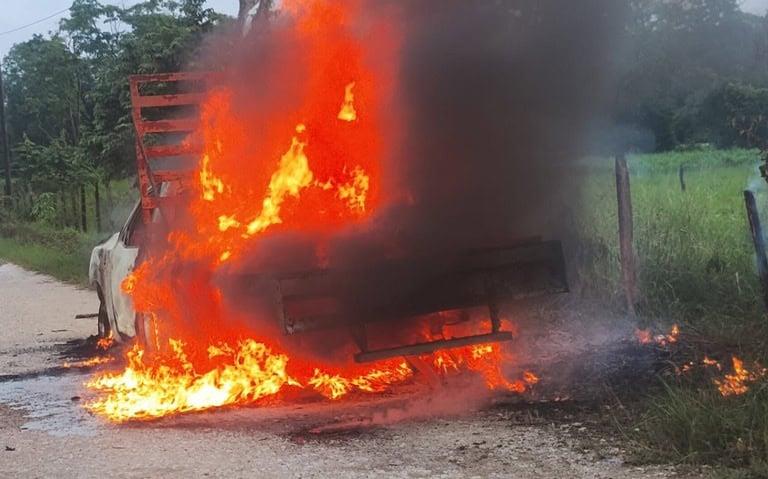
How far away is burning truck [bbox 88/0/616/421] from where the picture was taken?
537 cm

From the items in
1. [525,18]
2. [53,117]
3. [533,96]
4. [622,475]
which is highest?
[53,117]

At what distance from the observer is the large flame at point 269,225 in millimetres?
5785

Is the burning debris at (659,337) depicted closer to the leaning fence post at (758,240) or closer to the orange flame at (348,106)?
the leaning fence post at (758,240)

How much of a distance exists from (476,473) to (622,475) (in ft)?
2.37

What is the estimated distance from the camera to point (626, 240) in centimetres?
708

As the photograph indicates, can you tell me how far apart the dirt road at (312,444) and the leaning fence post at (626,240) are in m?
2.30

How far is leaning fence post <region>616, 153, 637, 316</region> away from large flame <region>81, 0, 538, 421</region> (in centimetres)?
150

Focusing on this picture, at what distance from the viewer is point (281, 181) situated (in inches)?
238

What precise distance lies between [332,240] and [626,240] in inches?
117

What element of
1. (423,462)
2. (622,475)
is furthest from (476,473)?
(622,475)

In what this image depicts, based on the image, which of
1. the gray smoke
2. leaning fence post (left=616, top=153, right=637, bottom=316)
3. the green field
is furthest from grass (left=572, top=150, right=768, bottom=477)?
the gray smoke

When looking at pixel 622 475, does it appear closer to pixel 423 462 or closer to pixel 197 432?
pixel 423 462

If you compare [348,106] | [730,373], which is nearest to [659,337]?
[730,373]

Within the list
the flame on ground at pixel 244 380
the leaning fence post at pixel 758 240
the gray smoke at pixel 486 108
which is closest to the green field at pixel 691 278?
the leaning fence post at pixel 758 240
